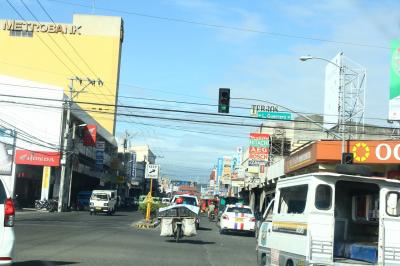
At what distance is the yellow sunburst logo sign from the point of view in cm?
3028

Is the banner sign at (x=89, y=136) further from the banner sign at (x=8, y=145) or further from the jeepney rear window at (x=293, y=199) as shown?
the jeepney rear window at (x=293, y=199)

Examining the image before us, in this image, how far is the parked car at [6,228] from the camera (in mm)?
9391

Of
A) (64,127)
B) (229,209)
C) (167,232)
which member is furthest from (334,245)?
(64,127)

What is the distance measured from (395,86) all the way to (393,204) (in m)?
26.6

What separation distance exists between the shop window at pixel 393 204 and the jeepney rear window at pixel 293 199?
1421mm

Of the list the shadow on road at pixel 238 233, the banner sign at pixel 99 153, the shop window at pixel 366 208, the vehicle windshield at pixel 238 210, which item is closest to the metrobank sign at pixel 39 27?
the banner sign at pixel 99 153

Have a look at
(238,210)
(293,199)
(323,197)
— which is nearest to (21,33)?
(238,210)

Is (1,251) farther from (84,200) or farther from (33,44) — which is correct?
(33,44)

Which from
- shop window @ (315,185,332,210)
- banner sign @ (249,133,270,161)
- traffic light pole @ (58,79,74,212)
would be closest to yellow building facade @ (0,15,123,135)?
traffic light pole @ (58,79,74,212)

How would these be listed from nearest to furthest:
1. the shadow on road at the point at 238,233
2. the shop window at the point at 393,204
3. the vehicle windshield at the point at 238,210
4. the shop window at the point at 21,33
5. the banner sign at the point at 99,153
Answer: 1. the shop window at the point at 393,204
2. the vehicle windshield at the point at 238,210
3. the shadow on road at the point at 238,233
4. the banner sign at the point at 99,153
5. the shop window at the point at 21,33

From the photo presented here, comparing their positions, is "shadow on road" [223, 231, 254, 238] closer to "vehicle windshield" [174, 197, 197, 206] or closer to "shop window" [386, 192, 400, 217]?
"vehicle windshield" [174, 197, 197, 206]

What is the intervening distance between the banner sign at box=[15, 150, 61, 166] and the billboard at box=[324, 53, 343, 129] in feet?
94.4

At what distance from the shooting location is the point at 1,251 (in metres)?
9.34

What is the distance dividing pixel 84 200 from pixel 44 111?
1128cm
